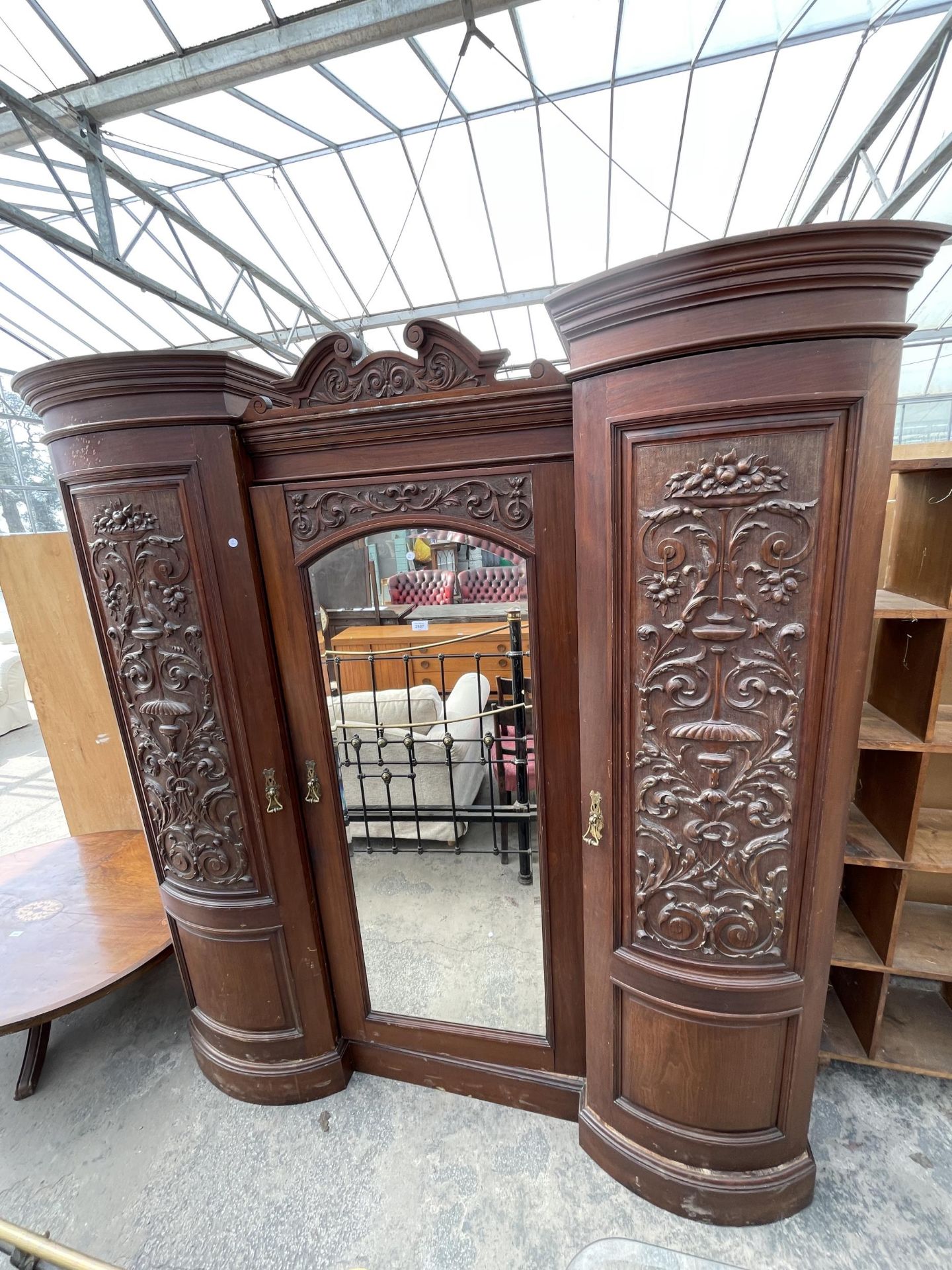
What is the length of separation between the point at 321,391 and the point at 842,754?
1.27 meters

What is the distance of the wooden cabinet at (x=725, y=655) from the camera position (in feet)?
2.93

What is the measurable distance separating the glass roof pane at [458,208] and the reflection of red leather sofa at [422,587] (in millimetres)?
3324

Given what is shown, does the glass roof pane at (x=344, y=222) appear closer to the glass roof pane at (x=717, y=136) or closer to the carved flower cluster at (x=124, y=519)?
the glass roof pane at (x=717, y=136)

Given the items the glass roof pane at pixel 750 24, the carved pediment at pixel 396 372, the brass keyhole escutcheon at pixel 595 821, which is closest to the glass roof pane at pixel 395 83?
the glass roof pane at pixel 750 24

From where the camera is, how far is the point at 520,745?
191 centimetres

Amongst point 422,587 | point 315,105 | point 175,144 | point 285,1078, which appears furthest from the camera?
point 175,144

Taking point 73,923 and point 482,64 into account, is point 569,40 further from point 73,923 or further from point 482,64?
point 73,923

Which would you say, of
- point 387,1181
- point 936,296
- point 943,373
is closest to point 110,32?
point 387,1181

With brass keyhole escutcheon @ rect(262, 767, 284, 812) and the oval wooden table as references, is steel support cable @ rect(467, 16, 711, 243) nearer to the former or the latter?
brass keyhole escutcheon @ rect(262, 767, 284, 812)

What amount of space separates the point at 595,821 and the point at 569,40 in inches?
188

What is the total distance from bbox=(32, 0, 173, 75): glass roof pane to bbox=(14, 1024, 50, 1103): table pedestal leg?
441 centimetres

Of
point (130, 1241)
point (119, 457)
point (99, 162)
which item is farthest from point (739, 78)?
point (130, 1241)

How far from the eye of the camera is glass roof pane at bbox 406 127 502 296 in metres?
4.53

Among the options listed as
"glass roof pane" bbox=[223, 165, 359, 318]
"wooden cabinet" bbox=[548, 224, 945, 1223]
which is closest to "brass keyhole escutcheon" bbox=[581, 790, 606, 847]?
"wooden cabinet" bbox=[548, 224, 945, 1223]
